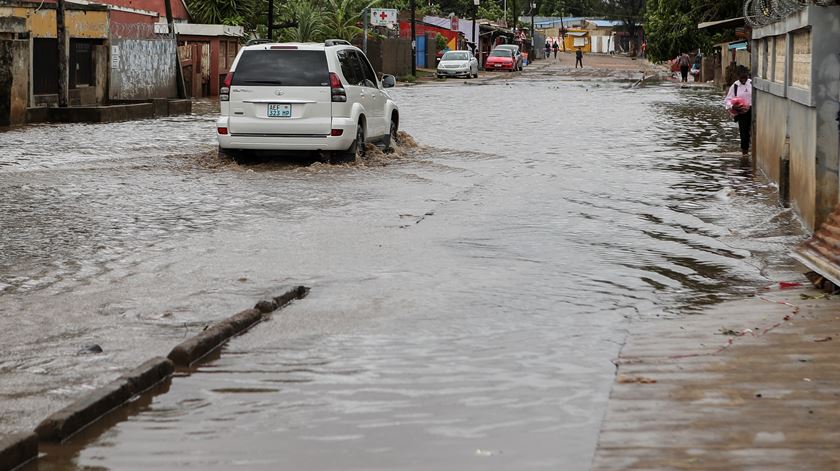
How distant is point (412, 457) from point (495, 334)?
2774 millimetres

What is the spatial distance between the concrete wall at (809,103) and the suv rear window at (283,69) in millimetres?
6034

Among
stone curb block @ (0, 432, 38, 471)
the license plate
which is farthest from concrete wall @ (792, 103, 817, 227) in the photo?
stone curb block @ (0, 432, 38, 471)

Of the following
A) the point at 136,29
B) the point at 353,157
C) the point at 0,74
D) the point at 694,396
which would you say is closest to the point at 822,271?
the point at 694,396

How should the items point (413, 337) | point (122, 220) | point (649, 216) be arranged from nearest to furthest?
point (413, 337), point (122, 220), point (649, 216)

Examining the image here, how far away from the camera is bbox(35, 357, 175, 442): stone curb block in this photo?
6129 millimetres

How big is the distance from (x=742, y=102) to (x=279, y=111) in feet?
26.4

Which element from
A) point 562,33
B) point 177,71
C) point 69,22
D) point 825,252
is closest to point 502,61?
point 177,71

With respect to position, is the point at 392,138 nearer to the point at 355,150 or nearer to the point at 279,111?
the point at 355,150

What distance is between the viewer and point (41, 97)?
34.4 metres

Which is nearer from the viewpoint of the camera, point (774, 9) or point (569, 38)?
point (774, 9)

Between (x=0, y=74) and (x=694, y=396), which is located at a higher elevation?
(x=0, y=74)

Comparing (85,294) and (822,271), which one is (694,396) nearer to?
(822,271)

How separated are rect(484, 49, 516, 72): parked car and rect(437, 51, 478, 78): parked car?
1451 centimetres

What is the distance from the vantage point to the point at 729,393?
22.8 ft
